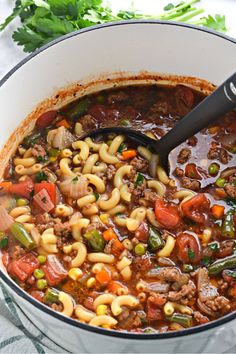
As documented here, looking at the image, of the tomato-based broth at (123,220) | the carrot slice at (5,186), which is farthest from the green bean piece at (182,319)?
the carrot slice at (5,186)

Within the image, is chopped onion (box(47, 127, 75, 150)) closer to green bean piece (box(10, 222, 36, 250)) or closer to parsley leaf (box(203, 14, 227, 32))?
green bean piece (box(10, 222, 36, 250))

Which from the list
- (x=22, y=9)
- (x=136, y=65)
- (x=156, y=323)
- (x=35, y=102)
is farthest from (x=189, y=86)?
(x=156, y=323)

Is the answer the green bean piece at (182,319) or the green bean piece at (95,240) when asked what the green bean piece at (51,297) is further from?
the green bean piece at (182,319)

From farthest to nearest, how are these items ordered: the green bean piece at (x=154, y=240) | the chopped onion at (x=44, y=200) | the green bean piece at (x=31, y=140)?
1. the green bean piece at (x=31, y=140)
2. the chopped onion at (x=44, y=200)
3. the green bean piece at (x=154, y=240)

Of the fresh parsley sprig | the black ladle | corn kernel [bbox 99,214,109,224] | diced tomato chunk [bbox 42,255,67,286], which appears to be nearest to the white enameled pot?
diced tomato chunk [bbox 42,255,67,286]

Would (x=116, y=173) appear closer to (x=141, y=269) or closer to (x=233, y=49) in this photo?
(x=141, y=269)

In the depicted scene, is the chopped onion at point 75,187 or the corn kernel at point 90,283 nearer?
the corn kernel at point 90,283

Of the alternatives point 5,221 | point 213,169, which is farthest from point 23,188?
point 213,169
